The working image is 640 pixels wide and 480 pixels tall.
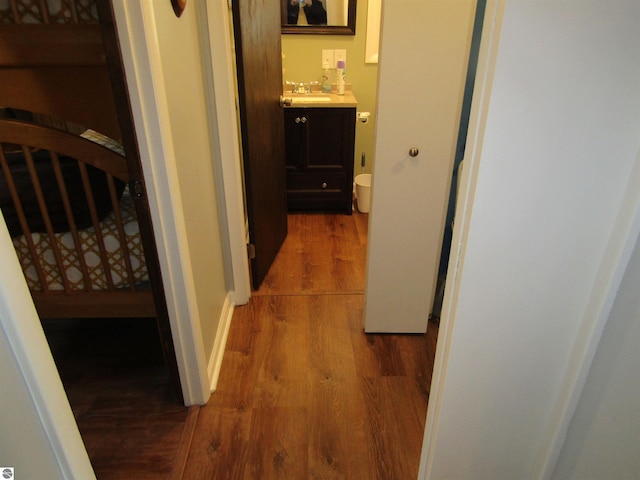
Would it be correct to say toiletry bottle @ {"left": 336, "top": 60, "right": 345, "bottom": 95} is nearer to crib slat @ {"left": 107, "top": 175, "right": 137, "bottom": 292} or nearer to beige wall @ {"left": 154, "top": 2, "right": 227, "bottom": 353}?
beige wall @ {"left": 154, "top": 2, "right": 227, "bottom": 353}

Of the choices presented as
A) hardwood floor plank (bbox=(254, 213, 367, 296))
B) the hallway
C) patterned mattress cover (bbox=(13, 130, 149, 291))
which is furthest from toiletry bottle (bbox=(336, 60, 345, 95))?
patterned mattress cover (bbox=(13, 130, 149, 291))

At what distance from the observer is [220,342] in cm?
201

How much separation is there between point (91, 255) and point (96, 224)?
0.52ft

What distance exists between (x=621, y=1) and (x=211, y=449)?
1.70m

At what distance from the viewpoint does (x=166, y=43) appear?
1313 millimetres

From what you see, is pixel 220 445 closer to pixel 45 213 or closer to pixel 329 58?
pixel 45 213

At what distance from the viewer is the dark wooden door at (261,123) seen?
2.00 meters

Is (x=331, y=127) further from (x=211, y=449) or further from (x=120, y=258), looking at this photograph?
(x=211, y=449)

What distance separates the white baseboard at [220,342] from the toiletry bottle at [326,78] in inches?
77.2

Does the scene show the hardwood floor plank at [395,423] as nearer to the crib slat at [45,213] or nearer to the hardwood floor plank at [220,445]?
the hardwood floor plank at [220,445]

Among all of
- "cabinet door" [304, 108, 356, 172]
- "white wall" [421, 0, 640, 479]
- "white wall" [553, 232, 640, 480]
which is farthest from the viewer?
"cabinet door" [304, 108, 356, 172]

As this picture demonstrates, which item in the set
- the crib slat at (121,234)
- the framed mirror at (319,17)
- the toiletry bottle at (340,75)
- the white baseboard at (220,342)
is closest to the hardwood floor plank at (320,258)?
the white baseboard at (220,342)

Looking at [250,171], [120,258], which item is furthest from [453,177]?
[120,258]

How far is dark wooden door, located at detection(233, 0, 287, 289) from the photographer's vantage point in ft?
6.55
